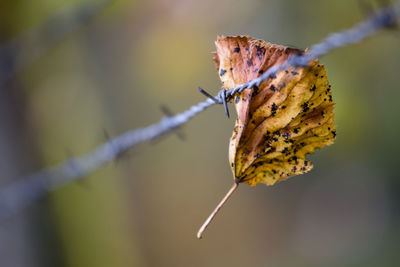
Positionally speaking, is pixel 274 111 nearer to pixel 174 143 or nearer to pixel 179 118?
pixel 179 118

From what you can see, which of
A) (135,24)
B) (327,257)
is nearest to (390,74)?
(327,257)

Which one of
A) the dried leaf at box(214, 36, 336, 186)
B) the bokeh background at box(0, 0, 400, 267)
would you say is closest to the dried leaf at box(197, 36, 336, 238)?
the dried leaf at box(214, 36, 336, 186)

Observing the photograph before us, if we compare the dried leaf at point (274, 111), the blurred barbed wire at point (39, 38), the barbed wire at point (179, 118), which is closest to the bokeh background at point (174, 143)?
the blurred barbed wire at point (39, 38)

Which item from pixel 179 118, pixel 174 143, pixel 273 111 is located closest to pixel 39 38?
pixel 174 143

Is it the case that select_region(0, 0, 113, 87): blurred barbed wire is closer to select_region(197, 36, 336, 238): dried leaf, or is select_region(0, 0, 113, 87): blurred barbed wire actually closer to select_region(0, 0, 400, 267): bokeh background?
select_region(0, 0, 400, 267): bokeh background

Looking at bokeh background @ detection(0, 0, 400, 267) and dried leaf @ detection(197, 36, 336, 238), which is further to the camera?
bokeh background @ detection(0, 0, 400, 267)

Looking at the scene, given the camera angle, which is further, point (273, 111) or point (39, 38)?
point (39, 38)
